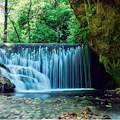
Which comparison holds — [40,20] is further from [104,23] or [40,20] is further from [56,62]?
[104,23]

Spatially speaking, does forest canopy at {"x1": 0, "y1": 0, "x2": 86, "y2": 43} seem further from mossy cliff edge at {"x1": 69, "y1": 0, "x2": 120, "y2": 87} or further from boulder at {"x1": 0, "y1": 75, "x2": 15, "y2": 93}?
mossy cliff edge at {"x1": 69, "y1": 0, "x2": 120, "y2": 87}

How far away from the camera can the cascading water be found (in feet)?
37.3

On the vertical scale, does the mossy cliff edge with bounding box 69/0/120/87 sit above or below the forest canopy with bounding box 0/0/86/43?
below

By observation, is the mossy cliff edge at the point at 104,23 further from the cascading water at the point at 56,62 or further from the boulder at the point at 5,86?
the boulder at the point at 5,86

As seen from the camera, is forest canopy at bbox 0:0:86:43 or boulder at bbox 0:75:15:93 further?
forest canopy at bbox 0:0:86:43

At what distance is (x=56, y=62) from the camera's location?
11719 mm

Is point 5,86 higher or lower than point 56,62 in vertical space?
lower

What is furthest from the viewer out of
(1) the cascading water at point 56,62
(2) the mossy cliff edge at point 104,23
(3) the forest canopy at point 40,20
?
(3) the forest canopy at point 40,20

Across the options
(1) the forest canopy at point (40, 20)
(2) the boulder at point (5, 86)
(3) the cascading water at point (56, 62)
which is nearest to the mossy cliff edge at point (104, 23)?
(3) the cascading water at point (56, 62)

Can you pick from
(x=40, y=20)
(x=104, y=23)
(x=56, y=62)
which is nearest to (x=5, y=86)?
(x=56, y=62)

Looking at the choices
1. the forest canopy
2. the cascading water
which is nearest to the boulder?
the cascading water

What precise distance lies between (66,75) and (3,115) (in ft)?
26.2

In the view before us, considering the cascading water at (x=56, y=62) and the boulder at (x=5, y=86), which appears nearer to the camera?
the boulder at (x=5, y=86)

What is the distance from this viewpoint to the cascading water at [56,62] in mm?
11383
